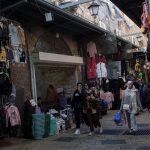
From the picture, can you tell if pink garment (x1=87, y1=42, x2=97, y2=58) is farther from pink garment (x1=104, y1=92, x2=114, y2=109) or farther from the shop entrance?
pink garment (x1=104, y1=92, x2=114, y2=109)

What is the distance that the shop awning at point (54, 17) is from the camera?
11113mm

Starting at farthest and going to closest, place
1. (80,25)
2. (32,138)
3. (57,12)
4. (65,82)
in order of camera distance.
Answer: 1. (65,82)
2. (80,25)
3. (57,12)
4. (32,138)

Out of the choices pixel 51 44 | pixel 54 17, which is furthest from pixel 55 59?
pixel 51 44

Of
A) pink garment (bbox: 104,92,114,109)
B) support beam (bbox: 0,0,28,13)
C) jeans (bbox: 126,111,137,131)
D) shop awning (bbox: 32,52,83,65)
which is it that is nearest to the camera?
support beam (bbox: 0,0,28,13)

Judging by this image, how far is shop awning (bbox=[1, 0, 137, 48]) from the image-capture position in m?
11.1

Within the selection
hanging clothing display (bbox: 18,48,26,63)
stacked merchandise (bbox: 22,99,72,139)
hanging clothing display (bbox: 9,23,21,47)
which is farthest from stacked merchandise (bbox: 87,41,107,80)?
hanging clothing display (bbox: 9,23,21,47)

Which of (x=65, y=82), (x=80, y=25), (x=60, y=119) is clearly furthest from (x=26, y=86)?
(x=65, y=82)

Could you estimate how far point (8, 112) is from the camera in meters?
10.5

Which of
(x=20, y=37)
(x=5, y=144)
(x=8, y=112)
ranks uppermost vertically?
(x=20, y=37)

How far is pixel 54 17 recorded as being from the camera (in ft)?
43.3

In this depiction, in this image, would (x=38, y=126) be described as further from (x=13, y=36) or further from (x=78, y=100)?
(x=13, y=36)

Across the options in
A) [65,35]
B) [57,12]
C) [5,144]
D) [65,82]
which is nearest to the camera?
[5,144]

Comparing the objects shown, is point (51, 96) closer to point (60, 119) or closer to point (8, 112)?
point (60, 119)

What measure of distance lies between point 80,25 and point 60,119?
12.8 feet
